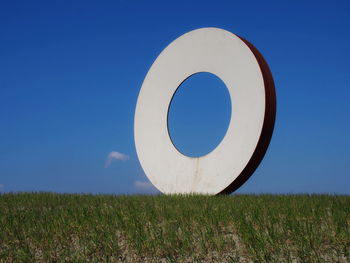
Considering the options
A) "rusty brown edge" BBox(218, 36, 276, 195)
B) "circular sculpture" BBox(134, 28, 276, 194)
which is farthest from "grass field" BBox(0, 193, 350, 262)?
"circular sculpture" BBox(134, 28, 276, 194)

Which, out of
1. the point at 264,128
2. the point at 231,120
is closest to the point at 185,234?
the point at 264,128

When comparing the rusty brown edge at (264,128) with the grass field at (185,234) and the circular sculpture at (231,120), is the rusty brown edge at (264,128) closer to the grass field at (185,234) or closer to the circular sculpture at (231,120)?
the circular sculpture at (231,120)

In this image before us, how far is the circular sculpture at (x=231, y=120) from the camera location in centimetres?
842

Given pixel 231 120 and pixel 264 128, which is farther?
pixel 231 120

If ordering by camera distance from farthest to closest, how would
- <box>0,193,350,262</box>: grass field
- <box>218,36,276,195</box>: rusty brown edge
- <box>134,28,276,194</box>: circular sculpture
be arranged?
1. <box>134,28,276,194</box>: circular sculpture
2. <box>218,36,276,195</box>: rusty brown edge
3. <box>0,193,350,262</box>: grass field

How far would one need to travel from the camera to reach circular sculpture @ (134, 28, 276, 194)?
332 inches

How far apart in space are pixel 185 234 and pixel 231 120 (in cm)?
428

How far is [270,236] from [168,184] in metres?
5.17

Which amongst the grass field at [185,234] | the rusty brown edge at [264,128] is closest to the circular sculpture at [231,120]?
the rusty brown edge at [264,128]

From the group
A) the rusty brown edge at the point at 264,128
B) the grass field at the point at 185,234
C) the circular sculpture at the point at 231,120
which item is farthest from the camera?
the circular sculpture at the point at 231,120

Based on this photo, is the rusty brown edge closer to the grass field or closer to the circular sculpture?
the circular sculpture

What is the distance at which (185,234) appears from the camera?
486 cm

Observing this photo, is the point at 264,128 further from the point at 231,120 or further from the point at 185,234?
the point at 185,234

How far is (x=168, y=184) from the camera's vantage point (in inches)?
384
